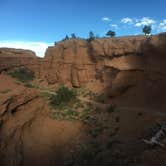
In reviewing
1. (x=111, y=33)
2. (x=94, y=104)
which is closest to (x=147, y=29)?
(x=111, y=33)

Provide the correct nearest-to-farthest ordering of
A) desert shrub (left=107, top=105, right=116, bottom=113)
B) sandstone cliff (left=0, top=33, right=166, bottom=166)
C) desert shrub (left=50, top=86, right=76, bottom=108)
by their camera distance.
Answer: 1. sandstone cliff (left=0, top=33, right=166, bottom=166)
2. desert shrub (left=107, top=105, right=116, bottom=113)
3. desert shrub (left=50, top=86, right=76, bottom=108)

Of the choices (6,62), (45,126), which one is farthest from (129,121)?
(6,62)

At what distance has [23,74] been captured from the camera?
2464 centimetres

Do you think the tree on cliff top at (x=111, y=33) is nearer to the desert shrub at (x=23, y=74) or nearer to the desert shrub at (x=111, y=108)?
the desert shrub at (x=23, y=74)

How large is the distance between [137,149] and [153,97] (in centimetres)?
669

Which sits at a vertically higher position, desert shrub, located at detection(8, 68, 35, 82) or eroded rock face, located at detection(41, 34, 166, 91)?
eroded rock face, located at detection(41, 34, 166, 91)

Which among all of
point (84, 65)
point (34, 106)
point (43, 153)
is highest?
point (84, 65)

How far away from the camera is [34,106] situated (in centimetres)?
1420

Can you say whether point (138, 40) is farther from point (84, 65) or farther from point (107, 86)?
point (84, 65)

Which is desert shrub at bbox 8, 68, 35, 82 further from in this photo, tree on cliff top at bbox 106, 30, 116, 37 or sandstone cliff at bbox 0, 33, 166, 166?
tree on cliff top at bbox 106, 30, 116, 37

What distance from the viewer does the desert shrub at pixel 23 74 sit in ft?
78.0

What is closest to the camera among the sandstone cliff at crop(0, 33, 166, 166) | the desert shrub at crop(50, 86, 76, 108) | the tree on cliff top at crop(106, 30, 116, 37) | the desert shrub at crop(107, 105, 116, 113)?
the sandstone cliff at crop(0, 33, 166, 166)

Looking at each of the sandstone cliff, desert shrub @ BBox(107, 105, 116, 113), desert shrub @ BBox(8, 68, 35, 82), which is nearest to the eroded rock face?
the sandstone cliff

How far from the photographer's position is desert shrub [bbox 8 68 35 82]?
23.8 metres
